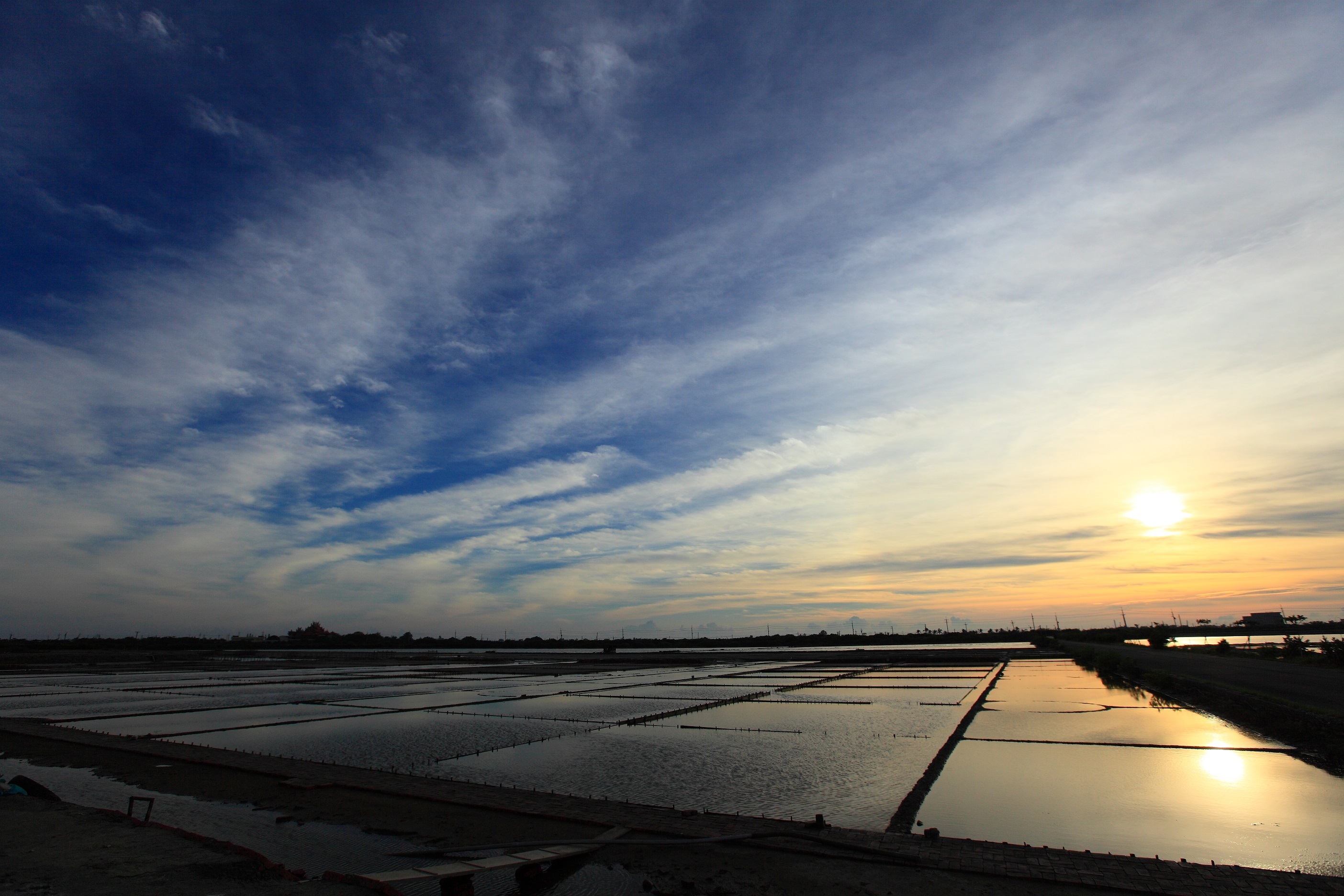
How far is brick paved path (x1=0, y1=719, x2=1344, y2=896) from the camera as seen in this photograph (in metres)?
5.07

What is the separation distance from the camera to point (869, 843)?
612cm

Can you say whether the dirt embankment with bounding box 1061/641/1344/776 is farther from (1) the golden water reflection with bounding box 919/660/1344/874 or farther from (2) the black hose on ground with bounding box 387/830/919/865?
(2) the black hose on ground with bounding box 387/830/919/865

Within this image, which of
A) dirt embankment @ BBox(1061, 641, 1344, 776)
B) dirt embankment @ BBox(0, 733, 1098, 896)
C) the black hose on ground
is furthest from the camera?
dirt embankment @ BBox(1061, 641, 1344, 776)

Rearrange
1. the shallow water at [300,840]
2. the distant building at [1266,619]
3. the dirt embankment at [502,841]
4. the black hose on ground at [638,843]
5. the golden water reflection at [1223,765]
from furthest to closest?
the distant building at [1266,619] → the golden water reflection at [1223,765] → the black hose on ground at [638,843] → the shallow water at [300,840] → the dirt embankment at [502,841]

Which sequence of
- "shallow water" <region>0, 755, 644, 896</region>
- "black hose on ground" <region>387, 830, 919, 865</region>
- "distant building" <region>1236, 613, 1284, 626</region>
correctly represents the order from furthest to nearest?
"distant building" <region>1236, 613, 1284, 626</region> → "black hose on ground" <region>387, 830, 919, 865</region> → "shallow water" <region>0, 755, 644, 896</region>

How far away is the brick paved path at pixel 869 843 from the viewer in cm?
507

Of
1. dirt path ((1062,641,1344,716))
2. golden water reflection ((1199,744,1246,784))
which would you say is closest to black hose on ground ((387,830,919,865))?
golden water reflection ((1199,744,1246,784))

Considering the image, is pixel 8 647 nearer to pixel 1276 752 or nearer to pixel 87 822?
pixel 87 822

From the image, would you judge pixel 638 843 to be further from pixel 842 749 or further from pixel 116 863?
pixel 842 749

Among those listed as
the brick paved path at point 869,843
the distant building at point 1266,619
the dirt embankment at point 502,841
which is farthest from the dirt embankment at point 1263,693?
the distant building at point 1266,619

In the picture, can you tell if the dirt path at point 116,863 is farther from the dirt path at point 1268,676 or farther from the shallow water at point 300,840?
the dirt path at point 1268,676

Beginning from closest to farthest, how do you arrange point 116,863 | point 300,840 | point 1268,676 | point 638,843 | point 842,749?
point 116,863 → point 638,843 → point 300,840 → point 842,749 → point 1268,676

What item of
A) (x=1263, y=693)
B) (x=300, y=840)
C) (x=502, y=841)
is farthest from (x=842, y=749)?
(x=1263, y=693)

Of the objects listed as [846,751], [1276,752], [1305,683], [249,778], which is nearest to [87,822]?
[249,778]
